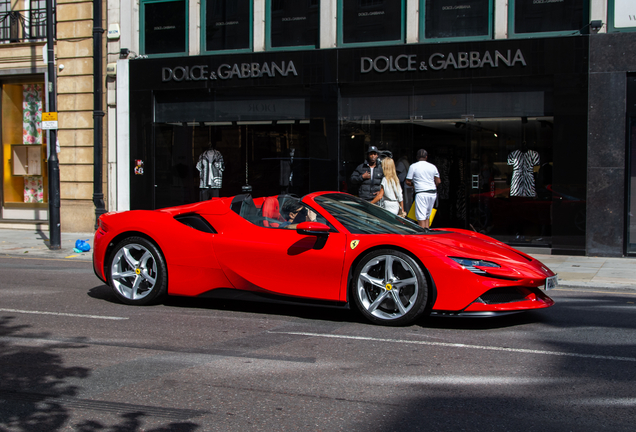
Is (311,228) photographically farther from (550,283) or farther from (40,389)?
(40,389)

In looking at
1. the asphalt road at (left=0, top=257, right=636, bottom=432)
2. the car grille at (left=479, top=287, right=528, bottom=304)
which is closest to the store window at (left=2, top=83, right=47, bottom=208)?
the asphalt road at (left=0, top=257, right=636, bottom=432)

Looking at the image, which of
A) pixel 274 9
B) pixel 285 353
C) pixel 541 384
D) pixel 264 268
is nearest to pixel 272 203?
pixel 264 268

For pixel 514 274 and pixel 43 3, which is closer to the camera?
pixel 514 274

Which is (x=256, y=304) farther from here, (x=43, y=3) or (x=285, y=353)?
(x=43, y=3)

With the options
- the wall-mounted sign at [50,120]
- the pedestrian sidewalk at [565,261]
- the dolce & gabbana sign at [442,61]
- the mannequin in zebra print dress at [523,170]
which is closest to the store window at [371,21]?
the dolce & gabbana sign at [442,61]

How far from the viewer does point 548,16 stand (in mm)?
13453

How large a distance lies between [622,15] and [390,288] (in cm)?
955

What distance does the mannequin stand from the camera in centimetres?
1623

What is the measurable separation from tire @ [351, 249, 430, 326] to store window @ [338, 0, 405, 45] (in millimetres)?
9441

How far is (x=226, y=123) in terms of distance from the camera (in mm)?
16062

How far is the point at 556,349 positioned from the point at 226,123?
38.6ft

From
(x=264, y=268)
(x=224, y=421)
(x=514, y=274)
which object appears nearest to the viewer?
(x=224, y=421)

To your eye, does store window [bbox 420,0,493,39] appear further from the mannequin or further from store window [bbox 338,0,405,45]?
the mannequin

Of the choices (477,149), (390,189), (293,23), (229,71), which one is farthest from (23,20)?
(477,149)
